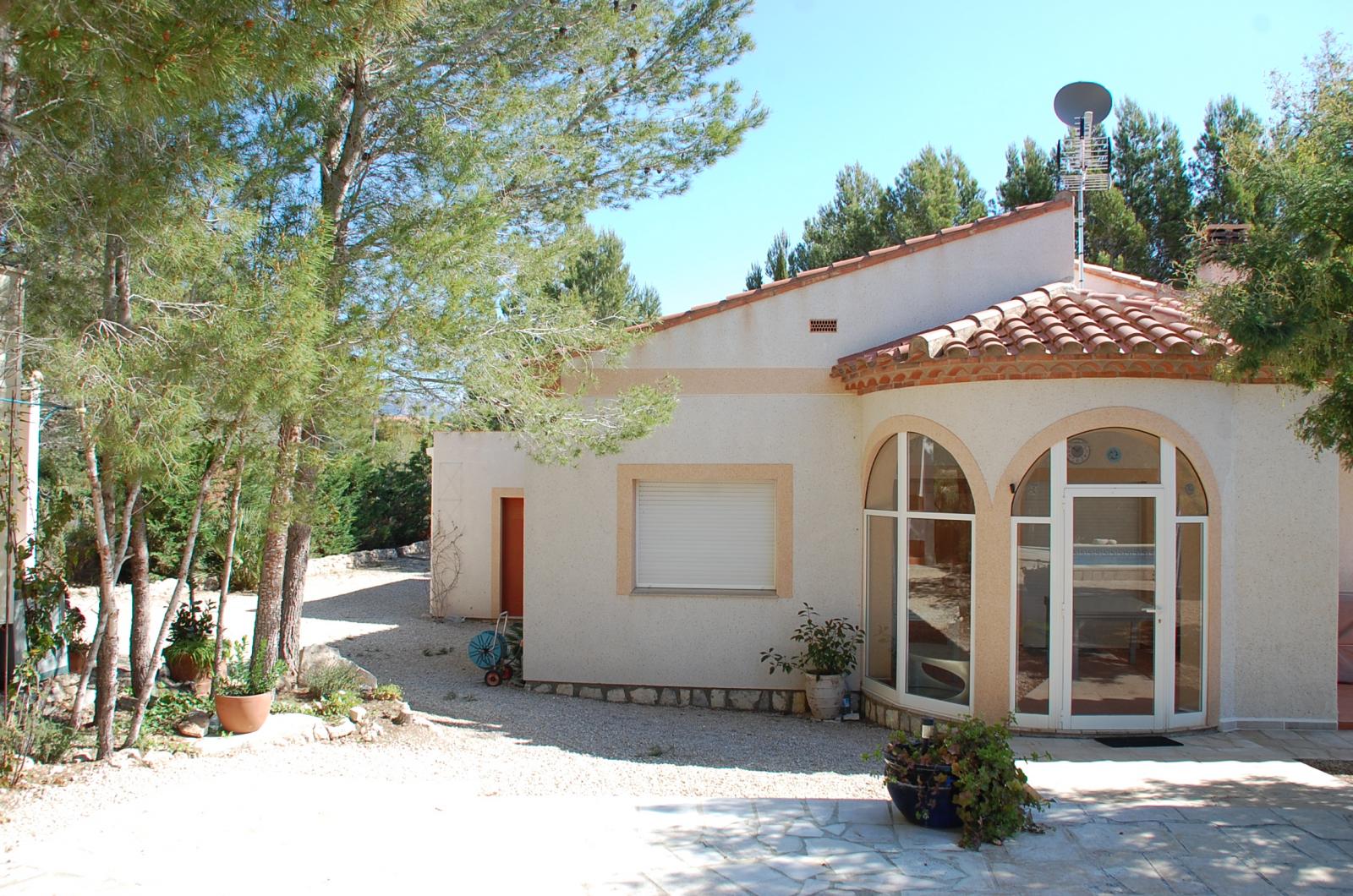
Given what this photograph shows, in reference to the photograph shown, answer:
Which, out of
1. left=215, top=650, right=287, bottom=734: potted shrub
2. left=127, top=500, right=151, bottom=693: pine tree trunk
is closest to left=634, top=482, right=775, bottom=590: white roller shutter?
left=215, top=650, right=287, bottom=734: potted shrub

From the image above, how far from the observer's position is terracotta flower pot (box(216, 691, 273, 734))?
8.08 meters

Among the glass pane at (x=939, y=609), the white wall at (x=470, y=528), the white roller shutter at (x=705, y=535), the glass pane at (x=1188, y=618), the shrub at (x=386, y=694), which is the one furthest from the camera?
the white wall at (x=470, y=528)

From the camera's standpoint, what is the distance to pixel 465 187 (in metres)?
8.49

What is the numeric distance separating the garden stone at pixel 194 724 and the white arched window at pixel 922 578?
712 centimetres

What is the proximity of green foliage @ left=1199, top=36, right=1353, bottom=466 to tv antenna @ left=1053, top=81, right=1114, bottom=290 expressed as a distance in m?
4.69

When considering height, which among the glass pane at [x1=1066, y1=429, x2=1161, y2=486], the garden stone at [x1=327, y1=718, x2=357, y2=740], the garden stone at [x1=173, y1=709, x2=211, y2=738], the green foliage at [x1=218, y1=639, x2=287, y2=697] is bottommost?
the garden stone at [x1=327, y1=718, x2=357, y2=740]

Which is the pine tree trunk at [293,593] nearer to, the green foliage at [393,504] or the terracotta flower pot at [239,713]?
the terracotta flower pot at [239,713]

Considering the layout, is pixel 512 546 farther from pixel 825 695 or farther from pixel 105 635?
pixel 105 635

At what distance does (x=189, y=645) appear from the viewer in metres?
9.72

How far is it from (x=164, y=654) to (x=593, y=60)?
8118 millimetres

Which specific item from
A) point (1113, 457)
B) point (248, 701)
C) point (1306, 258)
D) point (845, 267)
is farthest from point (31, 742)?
point (1306, 258)

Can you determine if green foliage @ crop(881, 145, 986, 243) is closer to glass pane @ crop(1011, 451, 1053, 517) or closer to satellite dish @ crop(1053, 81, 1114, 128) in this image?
satellite dish @ crop(1053, 81, 1114, 128)

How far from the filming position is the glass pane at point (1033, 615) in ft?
30.6

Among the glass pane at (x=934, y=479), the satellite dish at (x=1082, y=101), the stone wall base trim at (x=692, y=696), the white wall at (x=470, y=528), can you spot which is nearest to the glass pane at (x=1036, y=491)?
the glass pane at (x=934, y=479)
